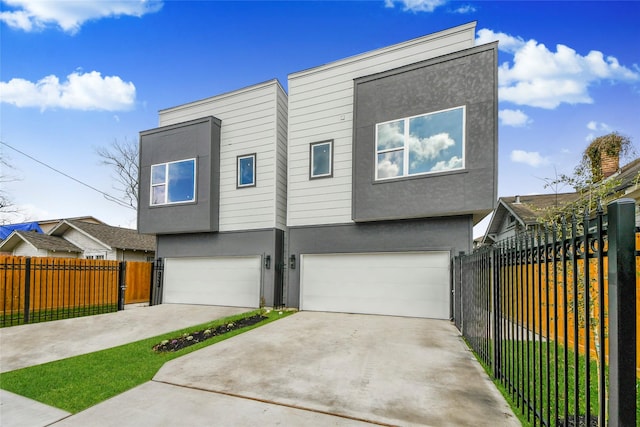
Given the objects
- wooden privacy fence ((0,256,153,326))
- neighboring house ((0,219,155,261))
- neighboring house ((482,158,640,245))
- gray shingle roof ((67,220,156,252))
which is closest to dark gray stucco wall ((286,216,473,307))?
neighboring house ((482,158,640,245))

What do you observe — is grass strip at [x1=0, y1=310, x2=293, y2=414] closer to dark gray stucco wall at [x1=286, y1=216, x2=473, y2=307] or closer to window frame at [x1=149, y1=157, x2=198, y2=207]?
dark gray stucco wall at [x1=286, y1=216, x2=473, y2=307]

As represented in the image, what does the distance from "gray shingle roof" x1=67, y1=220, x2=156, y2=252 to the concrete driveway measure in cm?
1565

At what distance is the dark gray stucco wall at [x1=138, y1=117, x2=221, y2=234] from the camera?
425 inches

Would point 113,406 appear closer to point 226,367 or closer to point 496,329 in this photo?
point 226,367

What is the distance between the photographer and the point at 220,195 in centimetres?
1104

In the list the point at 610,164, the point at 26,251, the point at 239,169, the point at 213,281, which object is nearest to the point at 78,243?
the point at 26,251

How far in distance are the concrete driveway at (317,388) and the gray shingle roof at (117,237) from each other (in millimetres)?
15654

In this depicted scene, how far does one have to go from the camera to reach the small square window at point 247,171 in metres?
10.6

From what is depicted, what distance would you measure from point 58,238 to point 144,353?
19.2 m

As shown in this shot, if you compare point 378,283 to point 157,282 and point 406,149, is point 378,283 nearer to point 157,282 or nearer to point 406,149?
point 406,149

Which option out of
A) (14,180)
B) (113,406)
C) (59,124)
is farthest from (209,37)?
(14,180)

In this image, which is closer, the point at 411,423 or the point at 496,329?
the point at 411,423

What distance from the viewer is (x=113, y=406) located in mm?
3260

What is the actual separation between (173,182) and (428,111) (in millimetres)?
Result: 9132
